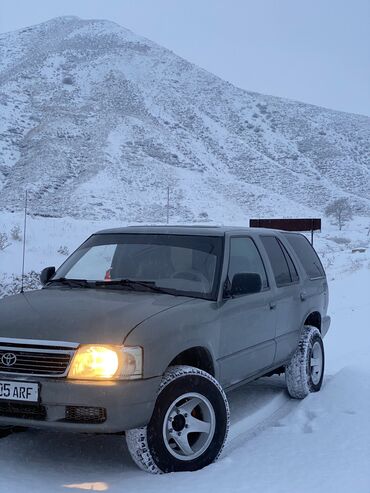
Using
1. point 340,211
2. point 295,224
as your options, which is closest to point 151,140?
point 340,211

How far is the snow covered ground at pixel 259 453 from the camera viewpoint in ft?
12.5

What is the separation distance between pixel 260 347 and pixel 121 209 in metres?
50.1

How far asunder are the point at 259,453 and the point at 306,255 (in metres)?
2.96

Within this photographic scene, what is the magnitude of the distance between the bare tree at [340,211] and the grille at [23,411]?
189 feet

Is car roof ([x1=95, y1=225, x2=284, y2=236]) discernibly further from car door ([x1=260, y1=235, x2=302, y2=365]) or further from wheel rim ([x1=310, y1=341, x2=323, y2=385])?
wheel rim ([x1=310, y1=341, x2=323, y2=385])

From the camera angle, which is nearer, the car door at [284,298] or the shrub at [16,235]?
the car door at [284,298]

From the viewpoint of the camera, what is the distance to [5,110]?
78938 millimetres

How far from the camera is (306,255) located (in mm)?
6934

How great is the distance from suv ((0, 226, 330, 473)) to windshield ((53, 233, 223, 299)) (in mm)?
11

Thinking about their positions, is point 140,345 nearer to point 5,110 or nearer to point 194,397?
point 194,397

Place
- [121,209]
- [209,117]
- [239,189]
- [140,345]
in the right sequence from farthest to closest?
[209,117] < [239,189] < [121,209] < [140,345]

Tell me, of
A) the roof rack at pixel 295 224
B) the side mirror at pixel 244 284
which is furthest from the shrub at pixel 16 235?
the side mirror at pixel 244 284

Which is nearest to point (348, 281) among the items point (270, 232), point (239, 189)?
point (270, 232)

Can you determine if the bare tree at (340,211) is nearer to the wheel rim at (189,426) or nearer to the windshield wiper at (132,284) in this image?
the windshield wiper at (132,284)
